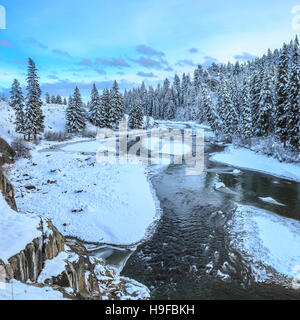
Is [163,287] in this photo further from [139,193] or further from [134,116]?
[134,116]

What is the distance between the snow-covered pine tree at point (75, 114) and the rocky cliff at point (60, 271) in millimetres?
42069

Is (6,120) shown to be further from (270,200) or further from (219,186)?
(270,200)

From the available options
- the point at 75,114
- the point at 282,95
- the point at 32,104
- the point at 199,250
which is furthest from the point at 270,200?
the point at 75,114

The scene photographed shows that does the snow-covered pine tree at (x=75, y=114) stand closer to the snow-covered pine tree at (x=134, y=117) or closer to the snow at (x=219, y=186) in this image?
the snow-covered pine tree at (x=134, y=117)

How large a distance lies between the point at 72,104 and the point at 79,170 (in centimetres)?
3068

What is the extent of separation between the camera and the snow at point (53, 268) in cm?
568

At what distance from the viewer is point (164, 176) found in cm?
2284

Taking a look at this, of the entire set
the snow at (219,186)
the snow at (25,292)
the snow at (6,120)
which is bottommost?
the snow at (219,186)

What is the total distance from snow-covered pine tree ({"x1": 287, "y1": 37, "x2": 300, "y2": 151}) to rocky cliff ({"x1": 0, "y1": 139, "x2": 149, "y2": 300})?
25699 millimetres

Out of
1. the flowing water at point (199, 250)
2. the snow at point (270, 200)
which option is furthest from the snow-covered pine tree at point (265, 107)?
the snow at point (270, 200)

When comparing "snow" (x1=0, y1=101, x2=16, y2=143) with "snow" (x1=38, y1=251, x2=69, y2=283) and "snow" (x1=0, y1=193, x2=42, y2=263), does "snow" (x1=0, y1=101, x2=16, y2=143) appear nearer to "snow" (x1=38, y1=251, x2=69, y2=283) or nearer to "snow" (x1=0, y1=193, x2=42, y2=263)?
"snow" (x1=0, y1=193, x2=42, y2=263)

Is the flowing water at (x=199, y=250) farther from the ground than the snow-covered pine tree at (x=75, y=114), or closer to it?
closer to it

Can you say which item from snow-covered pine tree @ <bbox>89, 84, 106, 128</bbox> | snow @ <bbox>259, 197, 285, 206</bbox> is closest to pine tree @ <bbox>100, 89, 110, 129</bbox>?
snow-covered pine tree @ <bbox>89, 84, 106, 128</bbox>

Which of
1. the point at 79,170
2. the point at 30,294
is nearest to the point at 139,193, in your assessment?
the point at 79,170
